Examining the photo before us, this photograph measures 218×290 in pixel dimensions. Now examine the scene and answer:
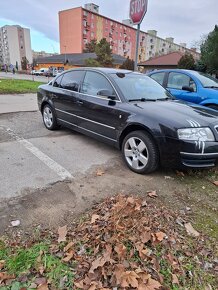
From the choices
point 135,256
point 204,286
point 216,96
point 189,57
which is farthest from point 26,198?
point 189,57

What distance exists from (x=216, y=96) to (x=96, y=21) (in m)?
73.1

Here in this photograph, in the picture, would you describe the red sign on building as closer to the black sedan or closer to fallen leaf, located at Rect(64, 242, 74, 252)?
the black sedan

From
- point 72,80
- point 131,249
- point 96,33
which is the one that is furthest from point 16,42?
point 131,249

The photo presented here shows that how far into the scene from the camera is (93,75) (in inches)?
177

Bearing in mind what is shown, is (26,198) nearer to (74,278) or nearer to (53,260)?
(53,260)

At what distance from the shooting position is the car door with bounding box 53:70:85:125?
4.76 m

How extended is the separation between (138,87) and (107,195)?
2.21 metres

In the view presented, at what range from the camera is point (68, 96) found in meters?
4.89

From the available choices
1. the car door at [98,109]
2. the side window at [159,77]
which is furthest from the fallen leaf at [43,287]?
the side window at [159,77]

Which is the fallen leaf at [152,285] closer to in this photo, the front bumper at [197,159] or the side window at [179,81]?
the front bumper at [197,159]

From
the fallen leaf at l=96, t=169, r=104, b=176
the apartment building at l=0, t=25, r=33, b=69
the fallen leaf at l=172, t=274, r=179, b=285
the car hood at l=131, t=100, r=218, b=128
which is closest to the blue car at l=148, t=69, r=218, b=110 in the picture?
the car hood at l=131, t=100, r=218, b=128

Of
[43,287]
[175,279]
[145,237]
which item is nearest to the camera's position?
[43,287]

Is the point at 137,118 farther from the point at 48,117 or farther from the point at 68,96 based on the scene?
the point at 48,117

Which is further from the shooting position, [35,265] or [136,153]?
[136,153]
